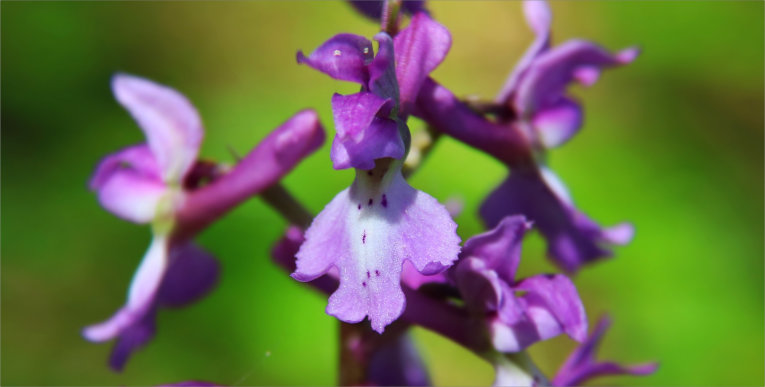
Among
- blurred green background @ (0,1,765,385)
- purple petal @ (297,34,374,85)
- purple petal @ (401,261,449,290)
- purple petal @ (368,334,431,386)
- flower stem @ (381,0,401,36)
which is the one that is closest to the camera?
purple petal @ (297,34,374,85)

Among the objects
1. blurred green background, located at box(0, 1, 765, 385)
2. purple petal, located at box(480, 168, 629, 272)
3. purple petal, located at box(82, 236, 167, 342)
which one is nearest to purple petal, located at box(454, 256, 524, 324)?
purple petal, located at box(480, 168, 629, 272)

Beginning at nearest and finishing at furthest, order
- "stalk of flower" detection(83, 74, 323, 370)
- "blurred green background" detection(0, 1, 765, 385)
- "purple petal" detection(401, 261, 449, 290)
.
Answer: "purple petal" detection(401, 261, 449, 290) < "stalk of flower" detection(83, 74, 323, 370) < "blurred green background" detection(0, 1, 765, 385)

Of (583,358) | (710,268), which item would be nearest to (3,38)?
(710,268)

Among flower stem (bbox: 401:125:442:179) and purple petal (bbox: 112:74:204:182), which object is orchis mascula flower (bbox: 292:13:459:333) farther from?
purple petal (bbox: 112:74:204:182)

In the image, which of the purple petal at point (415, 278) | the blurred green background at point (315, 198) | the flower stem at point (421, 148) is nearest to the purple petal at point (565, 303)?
the purple petal at point (415, 278)

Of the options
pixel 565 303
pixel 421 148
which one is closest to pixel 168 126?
pixel 421 148

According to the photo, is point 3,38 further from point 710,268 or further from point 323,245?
point 323,245
